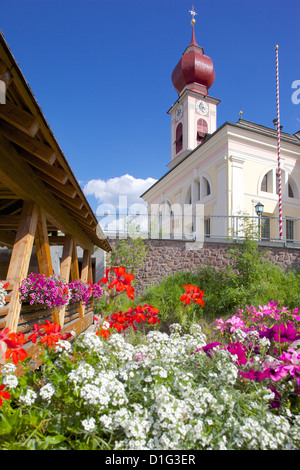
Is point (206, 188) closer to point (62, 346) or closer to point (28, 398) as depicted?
point (62, 346)

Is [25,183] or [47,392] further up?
[25,183]

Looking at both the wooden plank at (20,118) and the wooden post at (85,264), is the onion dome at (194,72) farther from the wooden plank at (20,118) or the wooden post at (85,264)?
the wooden plank at (20,118)

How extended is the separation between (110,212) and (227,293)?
6005mm

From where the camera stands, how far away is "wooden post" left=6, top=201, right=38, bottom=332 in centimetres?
322

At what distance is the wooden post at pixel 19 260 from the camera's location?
3223 mm

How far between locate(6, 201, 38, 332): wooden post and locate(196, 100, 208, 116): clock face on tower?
68.0 feet

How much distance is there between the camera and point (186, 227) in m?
13.8

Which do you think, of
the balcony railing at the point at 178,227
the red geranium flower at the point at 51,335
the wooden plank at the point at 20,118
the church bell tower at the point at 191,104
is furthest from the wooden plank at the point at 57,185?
the church bell tower at the point at 191,104

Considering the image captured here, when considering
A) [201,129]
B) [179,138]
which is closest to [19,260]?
[201,129]

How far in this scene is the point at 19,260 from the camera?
130 inches

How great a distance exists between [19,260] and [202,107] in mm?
21439

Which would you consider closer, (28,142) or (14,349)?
(14,349)

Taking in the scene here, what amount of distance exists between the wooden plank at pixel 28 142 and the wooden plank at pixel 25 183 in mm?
81
